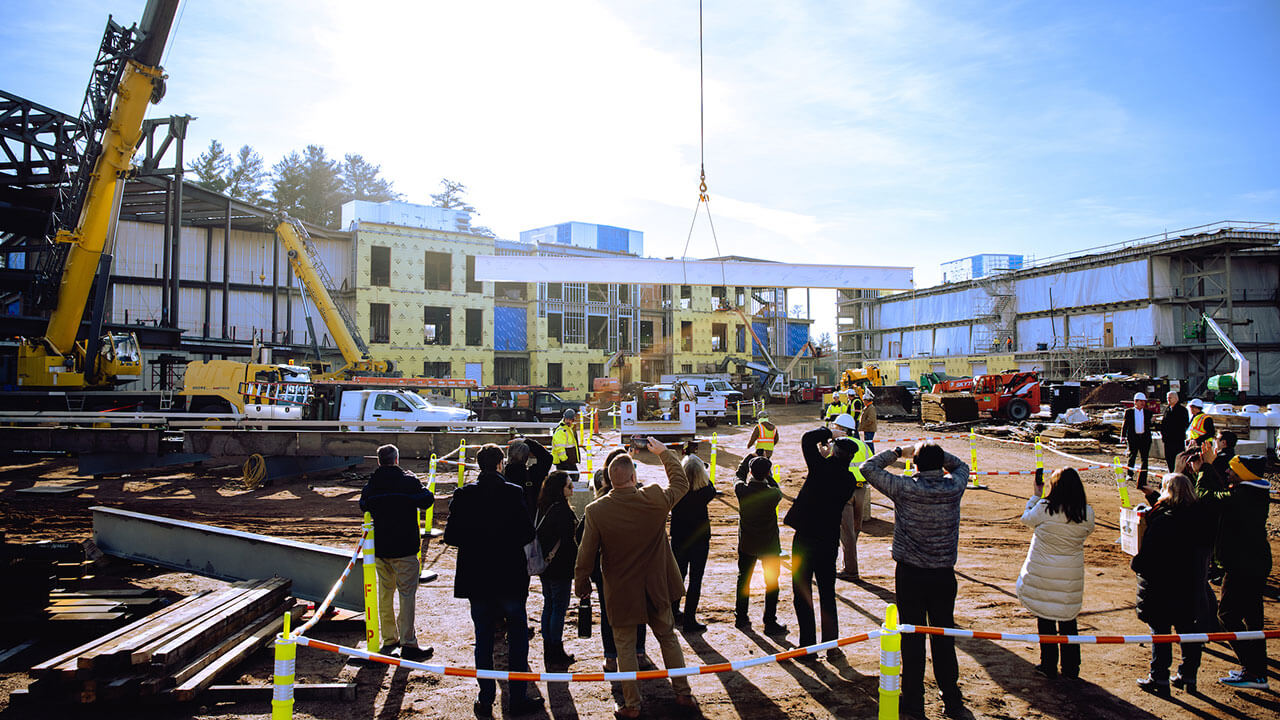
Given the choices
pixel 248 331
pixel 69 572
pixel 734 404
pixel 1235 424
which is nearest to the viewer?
pixel 69 572

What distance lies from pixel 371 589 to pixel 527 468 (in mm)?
1729

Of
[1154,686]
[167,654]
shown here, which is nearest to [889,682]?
[1154,686]

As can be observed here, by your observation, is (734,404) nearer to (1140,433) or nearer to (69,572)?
(1140,433)

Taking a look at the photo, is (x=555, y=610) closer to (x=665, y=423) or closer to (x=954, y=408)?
(x=665, y=423)

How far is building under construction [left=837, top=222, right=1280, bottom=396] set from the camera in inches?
1452

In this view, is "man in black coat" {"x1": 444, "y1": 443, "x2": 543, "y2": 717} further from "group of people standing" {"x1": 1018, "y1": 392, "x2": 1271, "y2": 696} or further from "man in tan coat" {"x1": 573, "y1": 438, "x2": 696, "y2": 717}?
"group of people standing" {"x1": 1018, "y1": 392, "x2": 1271, "y2": 696}

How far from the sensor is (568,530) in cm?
580

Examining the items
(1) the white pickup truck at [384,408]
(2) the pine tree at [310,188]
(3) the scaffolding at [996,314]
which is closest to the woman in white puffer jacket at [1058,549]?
(1) the white pickup truck at [384,408]

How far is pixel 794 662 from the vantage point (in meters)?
5.93

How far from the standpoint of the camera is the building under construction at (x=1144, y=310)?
36875 mm

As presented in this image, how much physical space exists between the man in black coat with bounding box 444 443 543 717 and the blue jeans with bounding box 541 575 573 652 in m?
0.80

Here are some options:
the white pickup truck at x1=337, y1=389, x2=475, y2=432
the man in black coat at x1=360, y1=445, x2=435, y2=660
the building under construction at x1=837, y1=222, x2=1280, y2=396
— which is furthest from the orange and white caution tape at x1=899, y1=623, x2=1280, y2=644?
the building under construction at x1=837, y1=222, x2=1280, y2=396

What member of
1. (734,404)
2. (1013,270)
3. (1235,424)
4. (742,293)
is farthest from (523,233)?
(1235,424)

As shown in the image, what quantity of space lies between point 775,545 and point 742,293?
47.9 metres
